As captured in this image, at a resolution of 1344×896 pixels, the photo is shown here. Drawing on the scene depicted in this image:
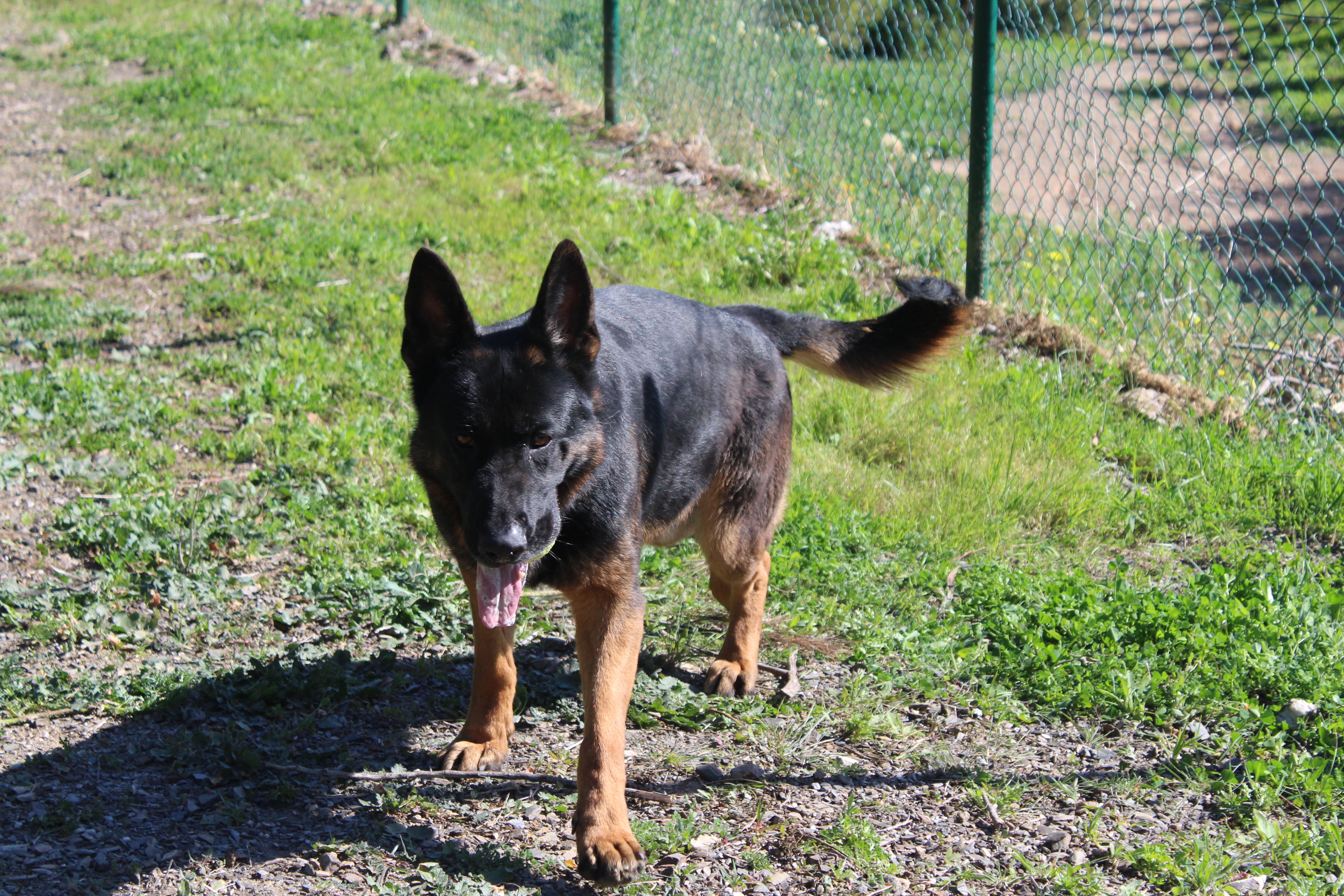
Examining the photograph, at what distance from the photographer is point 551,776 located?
3.26 m

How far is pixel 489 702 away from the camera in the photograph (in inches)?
133

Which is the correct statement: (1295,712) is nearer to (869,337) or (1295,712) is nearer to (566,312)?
(869,337)

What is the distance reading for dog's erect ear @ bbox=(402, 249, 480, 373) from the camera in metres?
2.97

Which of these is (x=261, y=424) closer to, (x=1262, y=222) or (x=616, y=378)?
(x=616, y=378)

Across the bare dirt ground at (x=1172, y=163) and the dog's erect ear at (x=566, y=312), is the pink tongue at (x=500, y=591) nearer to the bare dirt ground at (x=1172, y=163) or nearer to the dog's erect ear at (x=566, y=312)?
the dog's erect ear at (x=566, y=312)

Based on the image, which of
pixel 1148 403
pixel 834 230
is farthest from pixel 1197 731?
pixel 834 230

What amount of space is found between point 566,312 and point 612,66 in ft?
24.4

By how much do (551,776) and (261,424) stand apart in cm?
291

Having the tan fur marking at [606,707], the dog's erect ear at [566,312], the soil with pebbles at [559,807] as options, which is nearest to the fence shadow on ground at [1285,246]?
the soil with pebbles at [559,807]

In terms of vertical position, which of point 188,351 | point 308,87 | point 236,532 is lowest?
point 236,532

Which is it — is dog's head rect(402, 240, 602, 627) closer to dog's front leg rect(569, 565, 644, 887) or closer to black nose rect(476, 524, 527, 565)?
black nose rect(476, 524, 527, 565)

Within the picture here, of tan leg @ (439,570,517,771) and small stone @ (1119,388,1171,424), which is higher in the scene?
small stone @ (1119,388,1171,424)

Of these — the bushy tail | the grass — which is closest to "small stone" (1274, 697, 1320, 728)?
the grass

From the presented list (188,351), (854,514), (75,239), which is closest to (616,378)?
(854,514)
